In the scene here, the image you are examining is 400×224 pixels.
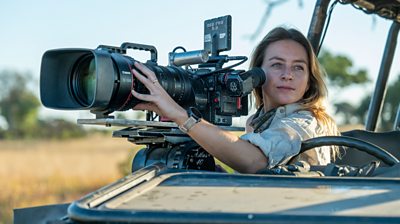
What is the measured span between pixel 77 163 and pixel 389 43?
2127cm

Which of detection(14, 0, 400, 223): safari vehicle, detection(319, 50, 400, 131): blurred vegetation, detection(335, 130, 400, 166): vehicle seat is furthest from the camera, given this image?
detection(319, 50, 400, 131): blurred vegetation

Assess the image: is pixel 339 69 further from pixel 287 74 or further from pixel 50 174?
pixel 287 74

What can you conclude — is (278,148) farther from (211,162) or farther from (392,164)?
(392,164)

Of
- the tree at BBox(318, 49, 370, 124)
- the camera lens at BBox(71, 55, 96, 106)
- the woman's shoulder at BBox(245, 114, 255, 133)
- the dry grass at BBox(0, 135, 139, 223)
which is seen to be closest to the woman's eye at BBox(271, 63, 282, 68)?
the woman's shoulder at BBox(245, 114, 255, 133)

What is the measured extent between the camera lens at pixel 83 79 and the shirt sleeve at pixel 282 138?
675 millimetres

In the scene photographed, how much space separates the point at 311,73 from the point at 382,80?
81 cm

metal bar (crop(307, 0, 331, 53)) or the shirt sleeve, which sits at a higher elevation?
metal bar (crop(307, 0, 331, 53))

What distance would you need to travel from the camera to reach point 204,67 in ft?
11.0

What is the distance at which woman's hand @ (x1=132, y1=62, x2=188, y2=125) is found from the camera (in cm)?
298

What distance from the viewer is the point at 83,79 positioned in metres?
3.05

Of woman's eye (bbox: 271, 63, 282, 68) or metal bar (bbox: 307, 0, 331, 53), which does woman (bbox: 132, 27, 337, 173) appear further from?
metal bar (bbox: 307, 0, 331, 53)

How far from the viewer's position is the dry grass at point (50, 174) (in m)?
18.8

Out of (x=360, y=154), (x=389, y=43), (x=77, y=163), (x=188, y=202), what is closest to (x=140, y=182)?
(x=188, y=202)

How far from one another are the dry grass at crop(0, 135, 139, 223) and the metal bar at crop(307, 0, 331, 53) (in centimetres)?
1249
